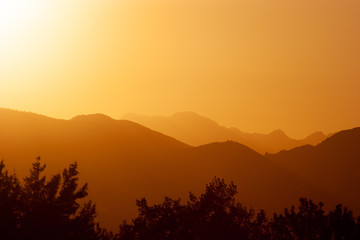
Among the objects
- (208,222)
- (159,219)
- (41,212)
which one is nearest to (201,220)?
(208,222)

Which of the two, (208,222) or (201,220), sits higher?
(201,220)

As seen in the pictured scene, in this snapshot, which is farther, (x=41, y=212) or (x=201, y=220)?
(x=201, y=220)

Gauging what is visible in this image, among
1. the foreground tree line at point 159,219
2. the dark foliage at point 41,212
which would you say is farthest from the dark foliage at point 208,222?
the dark foliage at point 41,212

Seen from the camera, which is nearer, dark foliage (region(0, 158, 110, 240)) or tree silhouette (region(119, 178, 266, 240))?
dark foliage (region(0, 158, 110, 240))

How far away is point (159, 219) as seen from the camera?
3500cm

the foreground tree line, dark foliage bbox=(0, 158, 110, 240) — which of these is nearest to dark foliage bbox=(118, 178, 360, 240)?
the foreground tree line

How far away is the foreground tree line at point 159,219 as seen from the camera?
29906 mm

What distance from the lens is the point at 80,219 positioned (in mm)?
32750

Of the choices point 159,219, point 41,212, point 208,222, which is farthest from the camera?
point 159,219

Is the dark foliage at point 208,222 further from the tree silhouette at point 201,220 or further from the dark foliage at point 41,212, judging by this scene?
the dark foliage at point 41,212

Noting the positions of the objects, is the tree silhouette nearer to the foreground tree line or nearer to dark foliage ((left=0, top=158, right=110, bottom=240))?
the foreground tree line

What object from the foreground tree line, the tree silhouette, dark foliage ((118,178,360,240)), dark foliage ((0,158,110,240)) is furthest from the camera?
the tree silhouette

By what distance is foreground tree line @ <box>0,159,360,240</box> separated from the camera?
2991 centimetres

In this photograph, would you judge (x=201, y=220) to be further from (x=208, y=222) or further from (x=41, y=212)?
(x=41, y=212)
